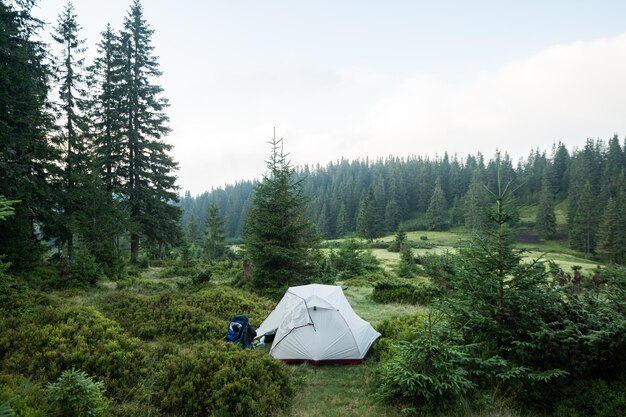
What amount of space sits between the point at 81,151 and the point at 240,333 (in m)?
18.3

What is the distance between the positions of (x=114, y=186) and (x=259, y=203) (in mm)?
14925

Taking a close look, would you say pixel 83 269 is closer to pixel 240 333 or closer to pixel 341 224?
pixel 240 333

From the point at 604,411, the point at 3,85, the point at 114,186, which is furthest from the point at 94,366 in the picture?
the point at 114,186

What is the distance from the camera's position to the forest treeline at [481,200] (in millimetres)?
56250

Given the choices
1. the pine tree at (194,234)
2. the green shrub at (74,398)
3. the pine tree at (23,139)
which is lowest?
the pine tree at (194,234)

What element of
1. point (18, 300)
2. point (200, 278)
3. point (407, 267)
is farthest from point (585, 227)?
point (18, 300)

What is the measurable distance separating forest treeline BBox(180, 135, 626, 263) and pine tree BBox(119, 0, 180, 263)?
27.1 metres

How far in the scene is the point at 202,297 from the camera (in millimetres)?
13250

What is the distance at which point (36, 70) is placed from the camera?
670 inches

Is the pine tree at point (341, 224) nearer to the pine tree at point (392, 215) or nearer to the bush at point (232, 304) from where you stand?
the pine tree at point (392, 215)

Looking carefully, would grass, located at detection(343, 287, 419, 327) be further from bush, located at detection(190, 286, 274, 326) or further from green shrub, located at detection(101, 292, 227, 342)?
green shrub, located at detection(101, 292, 227, 342)

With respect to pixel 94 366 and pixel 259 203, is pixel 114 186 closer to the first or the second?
pixel 259 203

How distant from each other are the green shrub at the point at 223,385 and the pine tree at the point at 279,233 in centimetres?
729

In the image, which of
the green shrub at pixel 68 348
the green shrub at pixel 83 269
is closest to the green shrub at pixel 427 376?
the green shrub at pixel 68 348
